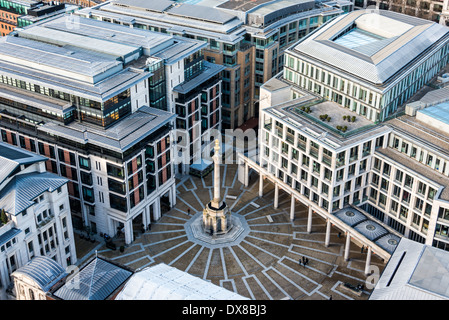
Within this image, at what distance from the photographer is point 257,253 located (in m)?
129

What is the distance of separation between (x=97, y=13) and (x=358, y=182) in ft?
328

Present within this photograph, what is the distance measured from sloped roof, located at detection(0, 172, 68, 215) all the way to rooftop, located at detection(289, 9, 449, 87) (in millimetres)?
67793

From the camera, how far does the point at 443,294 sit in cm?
9488

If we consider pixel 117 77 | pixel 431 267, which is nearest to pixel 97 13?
pixel 117 77

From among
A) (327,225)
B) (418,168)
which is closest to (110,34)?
(327,225)

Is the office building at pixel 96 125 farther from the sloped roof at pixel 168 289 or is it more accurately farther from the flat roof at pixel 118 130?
the sloped roof at pixel 168 289

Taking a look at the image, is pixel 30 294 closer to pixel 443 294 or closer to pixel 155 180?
pixel 155 180

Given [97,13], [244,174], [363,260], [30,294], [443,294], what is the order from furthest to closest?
[97,13], [244,174], [363,260], [30,294], [443,294]

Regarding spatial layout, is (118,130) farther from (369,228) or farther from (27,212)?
(369,228)

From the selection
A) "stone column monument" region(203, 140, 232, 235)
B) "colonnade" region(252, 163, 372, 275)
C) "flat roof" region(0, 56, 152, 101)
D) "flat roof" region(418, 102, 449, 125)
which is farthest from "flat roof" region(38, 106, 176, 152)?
"flat roof" region(418, 102, 449, 125)

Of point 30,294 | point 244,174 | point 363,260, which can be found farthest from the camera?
point 244,174

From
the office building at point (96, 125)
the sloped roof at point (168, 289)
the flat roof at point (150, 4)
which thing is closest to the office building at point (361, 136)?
the office building at point (96, 125)

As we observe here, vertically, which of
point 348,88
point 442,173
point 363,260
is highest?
point 348,88

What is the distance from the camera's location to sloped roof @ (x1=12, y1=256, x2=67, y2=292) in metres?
99.1
